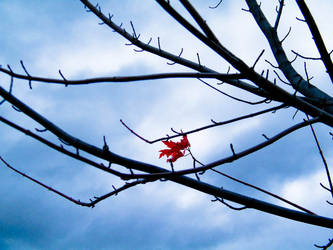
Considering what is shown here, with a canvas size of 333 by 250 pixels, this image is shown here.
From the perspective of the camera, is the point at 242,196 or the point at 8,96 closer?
the point at 8,96

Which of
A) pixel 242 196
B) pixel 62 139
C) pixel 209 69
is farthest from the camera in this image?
pixel 209 69

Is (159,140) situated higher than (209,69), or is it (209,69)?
(209,69)

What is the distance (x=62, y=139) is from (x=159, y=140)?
1137 millimetres

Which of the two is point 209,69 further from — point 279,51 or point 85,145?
point 85,145

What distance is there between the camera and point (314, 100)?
7.06ft

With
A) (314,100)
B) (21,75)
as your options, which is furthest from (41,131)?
(314,100)

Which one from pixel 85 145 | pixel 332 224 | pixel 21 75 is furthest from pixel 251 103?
pixel 21 75

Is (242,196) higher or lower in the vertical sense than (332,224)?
higher

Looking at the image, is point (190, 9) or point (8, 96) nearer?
point (8, 96)

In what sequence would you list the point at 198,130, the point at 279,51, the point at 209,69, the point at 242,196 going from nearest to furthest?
the point at 242,196
the point at 198,130
the point at 209,69
the point at 279,51

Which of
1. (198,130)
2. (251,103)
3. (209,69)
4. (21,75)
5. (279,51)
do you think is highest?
(279,51)

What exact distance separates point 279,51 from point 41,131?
7.82 feet

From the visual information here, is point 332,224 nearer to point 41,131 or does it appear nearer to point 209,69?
point 209,69

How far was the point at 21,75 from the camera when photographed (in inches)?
48.8
